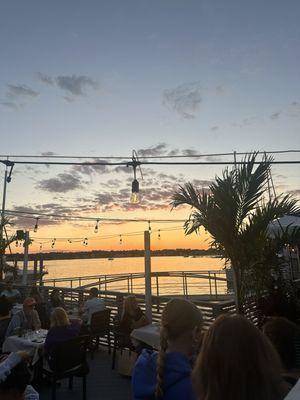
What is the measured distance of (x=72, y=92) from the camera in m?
9.26

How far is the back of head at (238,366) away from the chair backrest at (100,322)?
614 centimetres

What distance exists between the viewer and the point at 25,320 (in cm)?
615

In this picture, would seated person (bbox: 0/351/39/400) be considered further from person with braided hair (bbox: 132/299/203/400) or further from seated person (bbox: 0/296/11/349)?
seated person (bbox: 0/296/11/349)

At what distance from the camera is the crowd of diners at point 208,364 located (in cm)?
129

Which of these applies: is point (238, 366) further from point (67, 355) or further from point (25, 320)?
point (25, 320)

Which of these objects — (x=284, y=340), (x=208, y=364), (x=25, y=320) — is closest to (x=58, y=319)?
(x=25, y=320)

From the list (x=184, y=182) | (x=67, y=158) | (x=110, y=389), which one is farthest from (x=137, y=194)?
(x=110, y=389)

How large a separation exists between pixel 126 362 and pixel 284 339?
4.11 m

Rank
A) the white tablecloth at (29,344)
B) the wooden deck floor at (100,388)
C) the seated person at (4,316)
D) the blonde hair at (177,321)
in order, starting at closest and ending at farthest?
the blonde hair at (177,321)
the wooden deck floor at (100,388)
the white tablecloth at (29,344)
the seated person at (4,316)

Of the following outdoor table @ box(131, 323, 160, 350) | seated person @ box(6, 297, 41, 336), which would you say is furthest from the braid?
seated person @ box(6, 297, 41, 336)

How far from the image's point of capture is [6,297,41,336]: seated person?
5953 mm

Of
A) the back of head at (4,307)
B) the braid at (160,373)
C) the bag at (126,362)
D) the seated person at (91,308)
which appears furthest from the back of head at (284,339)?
the seated person at (91,308)

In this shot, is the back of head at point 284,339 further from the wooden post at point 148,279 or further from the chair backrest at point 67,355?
the wooden post at point 148,279

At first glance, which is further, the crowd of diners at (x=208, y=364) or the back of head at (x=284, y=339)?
the back of head at (x=284, y=339)
